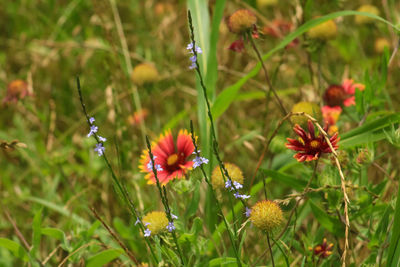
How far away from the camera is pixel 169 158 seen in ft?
3.86

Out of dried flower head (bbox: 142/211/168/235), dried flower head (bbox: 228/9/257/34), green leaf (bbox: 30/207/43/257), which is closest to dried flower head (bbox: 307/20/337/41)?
dried flower head (bbox: 228/9/257/34)

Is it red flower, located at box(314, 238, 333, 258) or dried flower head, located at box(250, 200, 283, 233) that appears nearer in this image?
dried flower head, located at box(250, 200, 283, 233)

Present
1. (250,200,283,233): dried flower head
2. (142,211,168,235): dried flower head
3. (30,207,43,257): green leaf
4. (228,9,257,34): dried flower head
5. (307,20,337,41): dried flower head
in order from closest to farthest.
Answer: (250,200,283,233): dried flower head, (142,211,168,235): dried flower head, (30,207,43,257): green leaf, (228,9,257,34): dried flower head, (307,20,337,41): dried flower head

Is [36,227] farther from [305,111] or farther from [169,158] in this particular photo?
[305,111]

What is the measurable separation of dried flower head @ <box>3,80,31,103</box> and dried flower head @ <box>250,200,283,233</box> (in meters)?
1.27

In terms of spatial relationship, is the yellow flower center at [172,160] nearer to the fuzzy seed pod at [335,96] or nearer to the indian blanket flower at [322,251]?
the indian blanket flower at [322,251]

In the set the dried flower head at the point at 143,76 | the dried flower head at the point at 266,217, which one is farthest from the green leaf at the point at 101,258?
the dried flower head at the point at 143,76

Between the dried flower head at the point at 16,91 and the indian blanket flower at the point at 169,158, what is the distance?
830 millimetres

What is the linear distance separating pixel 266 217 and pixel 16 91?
4.40 ft

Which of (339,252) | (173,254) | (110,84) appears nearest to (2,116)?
(110,84)

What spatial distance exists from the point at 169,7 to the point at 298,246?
1.87 m

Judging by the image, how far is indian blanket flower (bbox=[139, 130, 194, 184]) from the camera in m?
1.09

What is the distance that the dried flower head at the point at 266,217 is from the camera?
0.89m

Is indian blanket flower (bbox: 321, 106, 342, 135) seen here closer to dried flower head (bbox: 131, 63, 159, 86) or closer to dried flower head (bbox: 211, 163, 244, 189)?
dried flower head (bbox: 211, 163, 244, 189)
